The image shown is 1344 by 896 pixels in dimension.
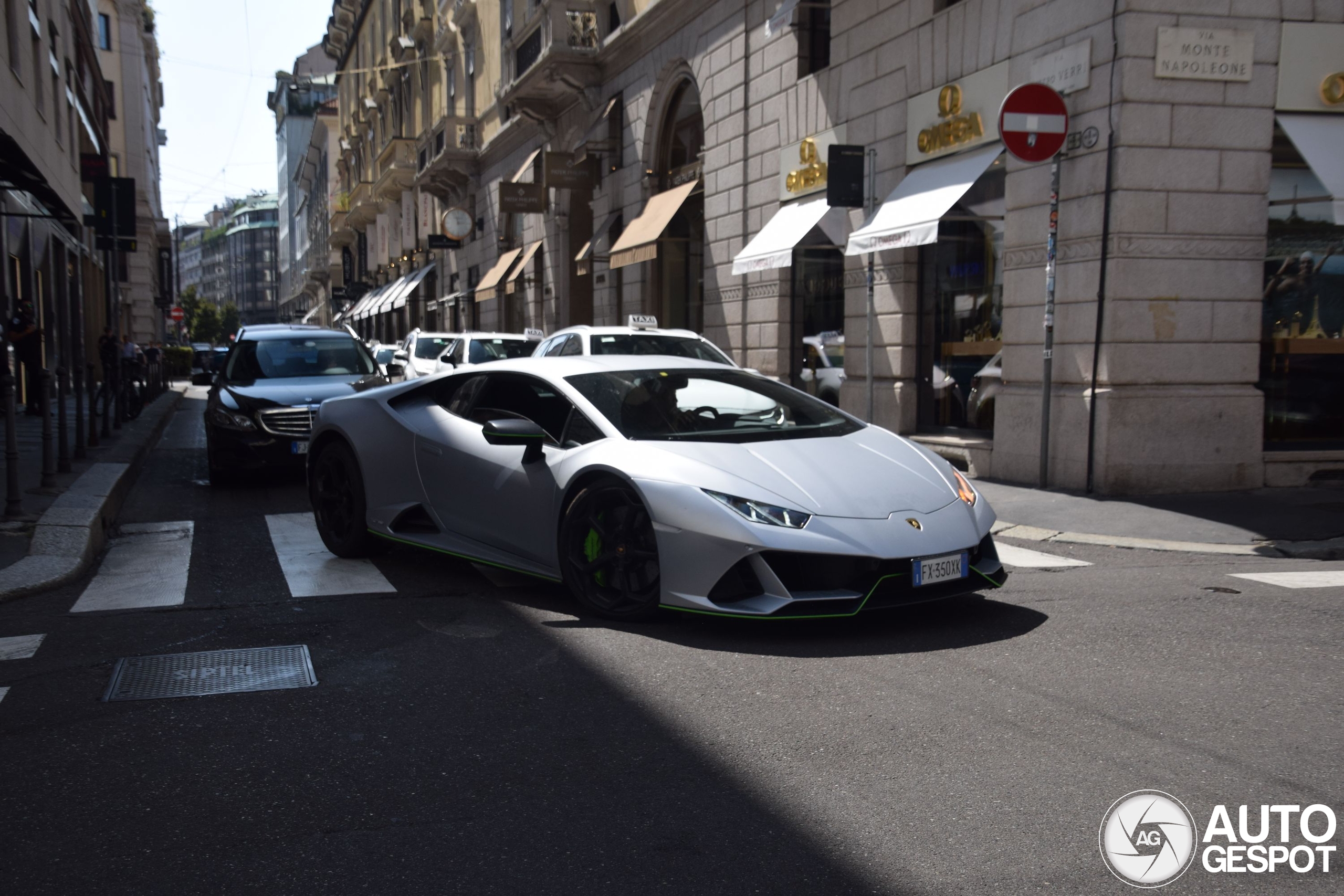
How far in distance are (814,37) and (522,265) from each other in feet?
51.3

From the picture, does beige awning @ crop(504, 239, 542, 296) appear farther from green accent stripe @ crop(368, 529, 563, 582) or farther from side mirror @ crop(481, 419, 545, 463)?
side mirror @ crop(481, 419, 545, 463)

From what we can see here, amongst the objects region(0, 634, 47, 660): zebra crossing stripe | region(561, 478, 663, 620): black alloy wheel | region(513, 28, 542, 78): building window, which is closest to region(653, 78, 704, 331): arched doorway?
region(513, 28, 542, 78): building window

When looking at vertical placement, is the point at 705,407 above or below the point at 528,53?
below

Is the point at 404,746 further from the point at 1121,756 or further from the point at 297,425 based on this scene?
the point at 297,425

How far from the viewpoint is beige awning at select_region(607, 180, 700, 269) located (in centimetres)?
1962

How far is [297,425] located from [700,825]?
350 inches

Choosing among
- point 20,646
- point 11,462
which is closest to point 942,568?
point 20,646

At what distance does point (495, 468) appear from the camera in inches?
244

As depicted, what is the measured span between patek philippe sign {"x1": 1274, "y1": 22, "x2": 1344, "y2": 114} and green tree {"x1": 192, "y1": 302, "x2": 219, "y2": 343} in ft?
463

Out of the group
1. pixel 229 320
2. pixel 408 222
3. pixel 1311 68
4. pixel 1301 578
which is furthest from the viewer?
pixel 229 320

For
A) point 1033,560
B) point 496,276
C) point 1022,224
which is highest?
point 496,276

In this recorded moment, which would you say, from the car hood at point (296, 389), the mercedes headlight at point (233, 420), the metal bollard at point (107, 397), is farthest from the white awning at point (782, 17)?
the metal bollard at point (107, 397)

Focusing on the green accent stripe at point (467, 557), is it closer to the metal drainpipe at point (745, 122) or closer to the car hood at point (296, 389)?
the car hood at point (296, 389)

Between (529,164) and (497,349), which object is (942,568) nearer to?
(497,349)
